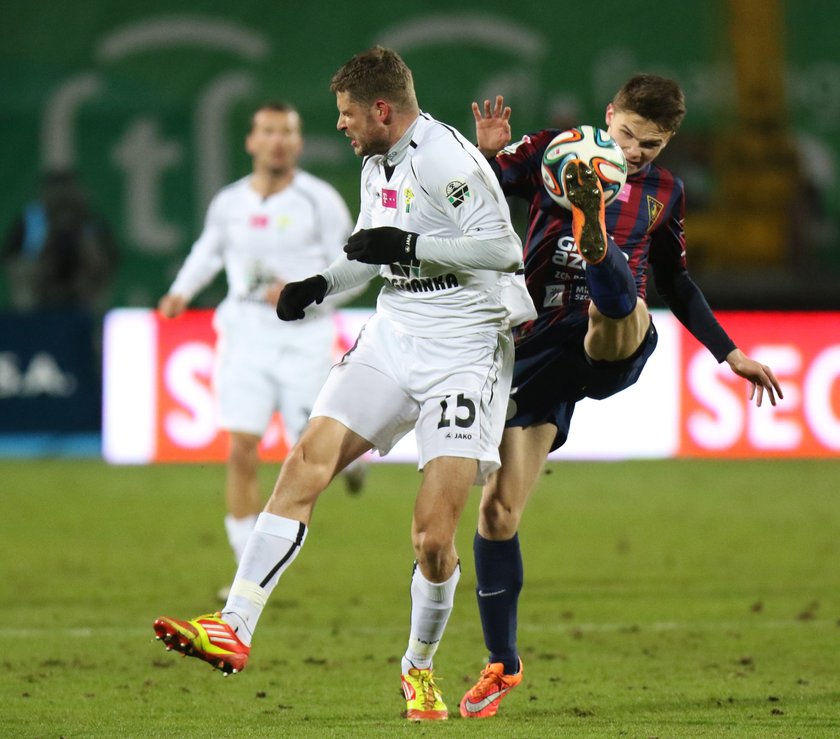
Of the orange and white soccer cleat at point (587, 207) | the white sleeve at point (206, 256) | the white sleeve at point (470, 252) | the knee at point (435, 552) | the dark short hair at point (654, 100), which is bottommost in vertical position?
the knee at point (435, 552)

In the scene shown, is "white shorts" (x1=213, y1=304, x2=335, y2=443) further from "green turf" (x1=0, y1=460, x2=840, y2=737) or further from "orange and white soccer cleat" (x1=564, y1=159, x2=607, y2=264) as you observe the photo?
"orange and white soccer cleat" (x1=564, y1=159, x2=607, y2=264)

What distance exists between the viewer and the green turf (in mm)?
5066

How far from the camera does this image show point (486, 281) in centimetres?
493

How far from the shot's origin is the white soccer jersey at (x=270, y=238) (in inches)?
312

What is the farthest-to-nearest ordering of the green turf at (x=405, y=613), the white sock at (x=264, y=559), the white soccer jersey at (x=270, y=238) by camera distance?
the white soccer jersey at (x=270, y=238) < the green turf at (x=405, y=613) < the white sock at (x=264, y=559)

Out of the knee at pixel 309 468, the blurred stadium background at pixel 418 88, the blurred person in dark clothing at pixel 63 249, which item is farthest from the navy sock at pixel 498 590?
the blurred stadium background at pixel 418 88

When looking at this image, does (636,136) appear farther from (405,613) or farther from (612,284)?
(405,613)

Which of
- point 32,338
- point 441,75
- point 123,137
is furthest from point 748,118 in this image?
point 32,338

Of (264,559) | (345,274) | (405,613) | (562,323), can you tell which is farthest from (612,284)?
(405,613)

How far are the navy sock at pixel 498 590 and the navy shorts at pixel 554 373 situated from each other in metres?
0.41

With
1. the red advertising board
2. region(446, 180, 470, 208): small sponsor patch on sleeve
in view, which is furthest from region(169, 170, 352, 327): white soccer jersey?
the red advertising board

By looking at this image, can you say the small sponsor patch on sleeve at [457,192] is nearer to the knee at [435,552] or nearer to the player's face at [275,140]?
the knee at [435,552]

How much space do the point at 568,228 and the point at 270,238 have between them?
2.85 meters

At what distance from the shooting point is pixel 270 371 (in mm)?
7879
